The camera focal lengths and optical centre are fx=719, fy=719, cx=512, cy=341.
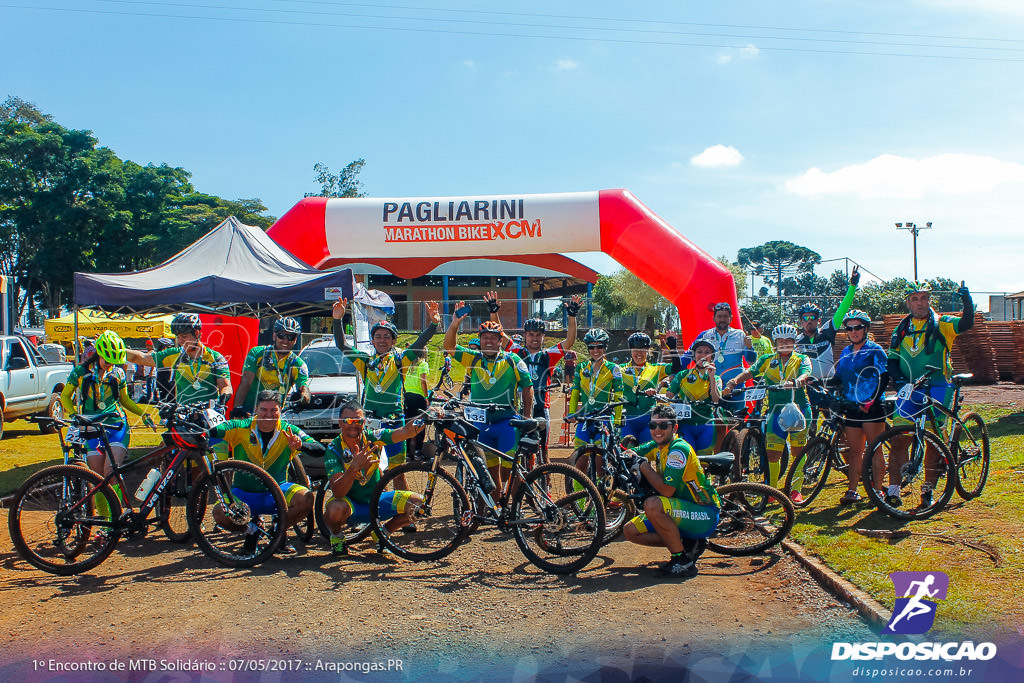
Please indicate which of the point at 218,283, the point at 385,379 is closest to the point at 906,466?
the point at 385,379

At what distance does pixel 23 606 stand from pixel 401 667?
2.92 m

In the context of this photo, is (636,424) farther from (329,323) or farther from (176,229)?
(176,229)

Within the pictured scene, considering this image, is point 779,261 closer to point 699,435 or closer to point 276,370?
point 699,435

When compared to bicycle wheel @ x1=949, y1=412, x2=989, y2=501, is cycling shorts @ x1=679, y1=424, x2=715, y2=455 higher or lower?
higher

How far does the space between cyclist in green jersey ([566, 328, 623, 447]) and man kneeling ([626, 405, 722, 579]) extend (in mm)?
1322

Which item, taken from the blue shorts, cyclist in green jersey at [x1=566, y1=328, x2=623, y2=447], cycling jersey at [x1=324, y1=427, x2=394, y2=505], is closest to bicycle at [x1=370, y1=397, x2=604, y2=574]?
cycling jersey at [x1=324, y1=427, x2=394, y2=505]

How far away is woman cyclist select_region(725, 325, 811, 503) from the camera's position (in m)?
7.06

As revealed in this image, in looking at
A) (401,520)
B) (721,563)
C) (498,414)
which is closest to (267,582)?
(401,520)

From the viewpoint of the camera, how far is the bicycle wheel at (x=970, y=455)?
6.81 meters

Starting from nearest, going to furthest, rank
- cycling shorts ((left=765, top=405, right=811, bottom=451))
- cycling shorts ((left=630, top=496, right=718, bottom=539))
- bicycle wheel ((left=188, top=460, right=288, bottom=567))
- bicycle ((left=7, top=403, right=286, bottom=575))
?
cycling shorts ((left=630, top=496, right=718, bottom=539))
bicycle ((left=7, top=403, right=286, bottom=575))
bicycle wheel ((left=188, top=460, right=288, bottom=567))
cycling shorts ((left=765, top=405, right=811, bottom=451))

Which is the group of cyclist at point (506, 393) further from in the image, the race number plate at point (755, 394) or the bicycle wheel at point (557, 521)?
the bicycle wheel at point (557, 521)

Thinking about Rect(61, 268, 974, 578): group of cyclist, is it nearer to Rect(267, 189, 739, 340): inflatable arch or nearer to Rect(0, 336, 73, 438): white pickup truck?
Rect(267, 189, 739, 340): inflatable arch

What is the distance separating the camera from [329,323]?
13.7 metres

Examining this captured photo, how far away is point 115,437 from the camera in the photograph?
6.46 m
